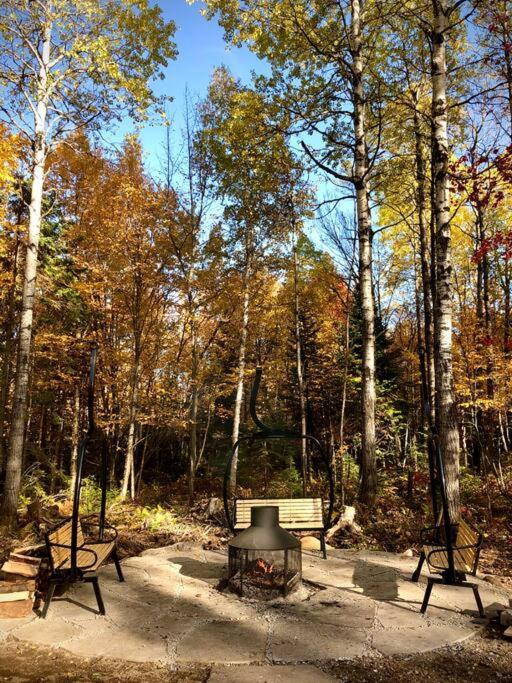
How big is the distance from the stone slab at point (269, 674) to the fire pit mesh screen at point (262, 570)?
4.85ft

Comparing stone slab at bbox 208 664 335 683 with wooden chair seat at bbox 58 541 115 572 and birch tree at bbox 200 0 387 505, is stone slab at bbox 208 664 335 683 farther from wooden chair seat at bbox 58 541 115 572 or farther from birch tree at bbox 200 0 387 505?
birch tree at bbox 200 0 387 505

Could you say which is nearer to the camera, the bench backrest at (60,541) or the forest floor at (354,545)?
the forest floor at (354,545)

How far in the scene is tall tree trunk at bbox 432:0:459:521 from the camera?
5.93m

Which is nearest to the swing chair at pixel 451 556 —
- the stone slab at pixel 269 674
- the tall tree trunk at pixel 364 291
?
the stone slab at pixel 269 674

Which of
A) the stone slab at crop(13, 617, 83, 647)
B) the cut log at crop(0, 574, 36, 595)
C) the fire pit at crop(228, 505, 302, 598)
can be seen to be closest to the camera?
the stone slab at crop(13, 617, 83, 647)

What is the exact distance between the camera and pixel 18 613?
3.75 m

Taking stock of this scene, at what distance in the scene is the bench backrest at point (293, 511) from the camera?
227 inches

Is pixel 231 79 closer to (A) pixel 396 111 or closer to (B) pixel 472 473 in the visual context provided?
(A) pixel 396 111

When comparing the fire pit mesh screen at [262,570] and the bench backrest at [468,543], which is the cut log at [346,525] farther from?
the fire pit mesh screen at [262,570]

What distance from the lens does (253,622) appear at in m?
3.77

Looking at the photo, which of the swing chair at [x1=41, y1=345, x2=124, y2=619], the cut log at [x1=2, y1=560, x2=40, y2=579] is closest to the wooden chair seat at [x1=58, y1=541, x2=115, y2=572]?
the swing chair at [x1=41, y1=345, x2=124, y2=619]

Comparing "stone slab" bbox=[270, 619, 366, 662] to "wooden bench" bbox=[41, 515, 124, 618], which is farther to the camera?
"wooden bench" bbox=[41, 515, 124, 618]

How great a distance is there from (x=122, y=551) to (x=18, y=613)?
8.11ft

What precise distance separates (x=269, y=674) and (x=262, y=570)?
67.0 inches
